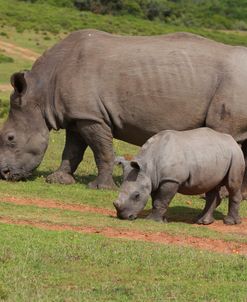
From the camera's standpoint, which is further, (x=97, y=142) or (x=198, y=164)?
(x=97, y=142)

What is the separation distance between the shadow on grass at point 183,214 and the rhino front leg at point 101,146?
1509 mm

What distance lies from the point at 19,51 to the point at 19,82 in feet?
85.0

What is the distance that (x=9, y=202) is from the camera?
12.0 metres

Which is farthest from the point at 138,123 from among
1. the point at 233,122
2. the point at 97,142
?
the point at 233,122

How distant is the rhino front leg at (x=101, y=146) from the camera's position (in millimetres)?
13641

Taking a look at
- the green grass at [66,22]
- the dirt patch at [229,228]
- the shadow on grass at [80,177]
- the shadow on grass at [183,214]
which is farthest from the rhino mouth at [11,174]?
the green grass at [66,22]

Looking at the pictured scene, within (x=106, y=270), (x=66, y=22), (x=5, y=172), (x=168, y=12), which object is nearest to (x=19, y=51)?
(x=66, y=22)

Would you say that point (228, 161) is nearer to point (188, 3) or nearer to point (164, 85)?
point (164, 85)

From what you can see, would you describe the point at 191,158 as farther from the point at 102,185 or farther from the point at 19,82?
the point at 19,82

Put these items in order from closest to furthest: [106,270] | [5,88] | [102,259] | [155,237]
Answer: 1. [106,270]
2. [102,259]
3. [155,237]
4. [5,88]

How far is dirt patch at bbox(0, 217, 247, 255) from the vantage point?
32.8ft

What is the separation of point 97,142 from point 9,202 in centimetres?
225

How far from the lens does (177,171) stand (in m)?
11.2

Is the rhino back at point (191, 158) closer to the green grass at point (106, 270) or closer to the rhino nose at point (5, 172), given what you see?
the green grass at point (106, 270)
